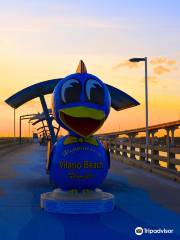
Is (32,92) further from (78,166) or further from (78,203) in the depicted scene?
(78,203)

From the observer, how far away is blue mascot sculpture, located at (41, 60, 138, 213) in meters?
9.54

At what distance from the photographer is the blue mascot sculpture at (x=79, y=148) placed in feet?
31.3

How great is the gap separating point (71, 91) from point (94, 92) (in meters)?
0.47

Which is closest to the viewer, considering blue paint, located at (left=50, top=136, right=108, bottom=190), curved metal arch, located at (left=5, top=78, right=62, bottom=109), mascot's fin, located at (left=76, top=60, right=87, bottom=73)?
blue paint, located at (left=50, top=136, right=108, bottom=190)

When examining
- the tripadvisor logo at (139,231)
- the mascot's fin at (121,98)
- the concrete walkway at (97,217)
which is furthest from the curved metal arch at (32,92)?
the tripadvisor logo at (139,231)

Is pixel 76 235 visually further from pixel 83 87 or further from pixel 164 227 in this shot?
pixel 83 87

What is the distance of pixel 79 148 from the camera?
995 centimetres

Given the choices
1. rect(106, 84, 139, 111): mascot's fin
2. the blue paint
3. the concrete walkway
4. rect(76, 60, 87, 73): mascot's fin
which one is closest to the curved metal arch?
rect(106, 84, 139, 111): mascot's fin

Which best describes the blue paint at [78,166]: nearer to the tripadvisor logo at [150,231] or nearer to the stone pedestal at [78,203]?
the stone pedestal at [78,203]

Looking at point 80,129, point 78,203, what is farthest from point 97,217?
point 80,129

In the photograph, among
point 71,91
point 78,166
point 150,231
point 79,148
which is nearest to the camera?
point 150,231

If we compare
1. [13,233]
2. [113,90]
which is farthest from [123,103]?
[13,233]

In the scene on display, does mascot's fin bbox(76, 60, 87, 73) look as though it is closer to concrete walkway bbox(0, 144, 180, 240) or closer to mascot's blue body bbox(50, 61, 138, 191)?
mascot's blue body bbox(50, 61, 138, 191)

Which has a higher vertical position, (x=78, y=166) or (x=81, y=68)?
(x=81, y=68)
